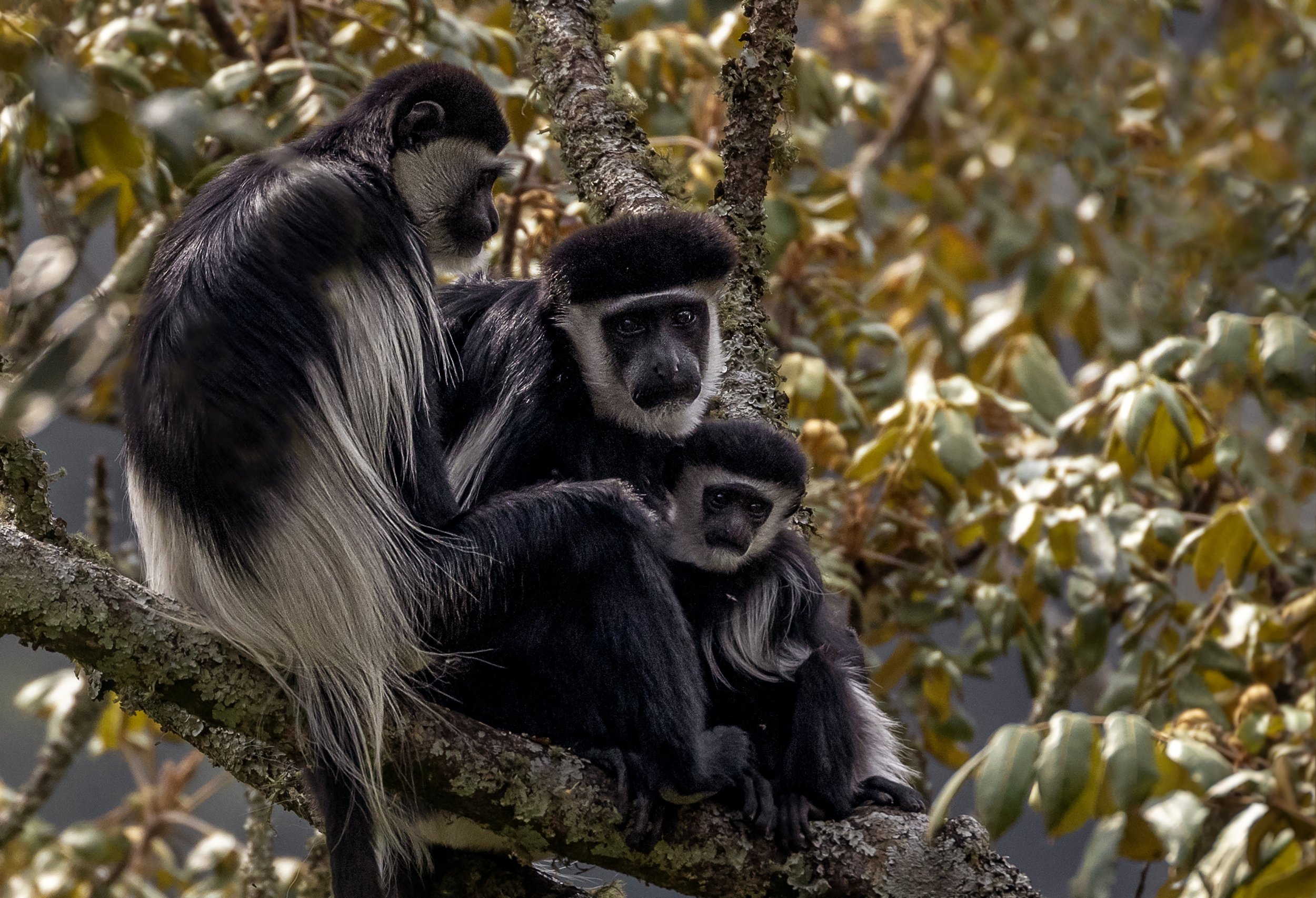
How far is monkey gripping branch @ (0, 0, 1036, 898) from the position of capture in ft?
4.69

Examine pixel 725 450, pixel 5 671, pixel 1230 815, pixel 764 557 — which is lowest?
pixel 5 671

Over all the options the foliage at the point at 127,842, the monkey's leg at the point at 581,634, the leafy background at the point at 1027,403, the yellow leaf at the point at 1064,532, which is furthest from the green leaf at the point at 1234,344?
the foliage at the point at 127,842

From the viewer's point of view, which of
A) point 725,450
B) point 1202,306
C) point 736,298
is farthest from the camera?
point 1202,306

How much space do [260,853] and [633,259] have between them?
51.2 inches

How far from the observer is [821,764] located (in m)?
1.82

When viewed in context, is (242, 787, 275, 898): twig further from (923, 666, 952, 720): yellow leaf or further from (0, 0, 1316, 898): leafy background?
(923, 666, 952, 720): yellow leaf

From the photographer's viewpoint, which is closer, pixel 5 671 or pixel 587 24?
pixel 587 24

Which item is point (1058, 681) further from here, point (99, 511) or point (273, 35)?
point (273, 35)

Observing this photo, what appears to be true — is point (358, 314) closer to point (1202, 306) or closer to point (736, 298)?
point (736, 298)

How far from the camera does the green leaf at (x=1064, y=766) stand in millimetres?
1866

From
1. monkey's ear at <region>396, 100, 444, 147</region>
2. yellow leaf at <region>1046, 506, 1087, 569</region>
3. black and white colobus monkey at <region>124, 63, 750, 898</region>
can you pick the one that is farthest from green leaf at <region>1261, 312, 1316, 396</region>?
monkey's ear at <region>396, 100, 444, 147</region>

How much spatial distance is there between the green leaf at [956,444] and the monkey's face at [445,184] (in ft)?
3.27

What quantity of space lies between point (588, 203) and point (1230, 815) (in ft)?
6.11

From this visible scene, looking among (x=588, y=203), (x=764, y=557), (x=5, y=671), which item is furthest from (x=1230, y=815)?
(x=5, y=671)
